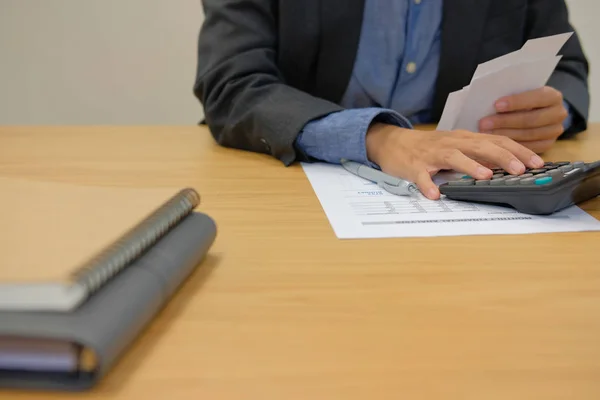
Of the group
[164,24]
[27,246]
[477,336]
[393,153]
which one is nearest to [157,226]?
[27,246]

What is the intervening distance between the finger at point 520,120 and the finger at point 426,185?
19 centimetres

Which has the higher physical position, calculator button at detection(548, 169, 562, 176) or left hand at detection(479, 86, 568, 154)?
calculator button at detection(548, 169, 562, 176)

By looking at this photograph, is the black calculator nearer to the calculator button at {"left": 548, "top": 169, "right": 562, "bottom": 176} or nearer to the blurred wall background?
the calculator button at {"left": 548, "top": 169, "right": 562, "bottom": 176}

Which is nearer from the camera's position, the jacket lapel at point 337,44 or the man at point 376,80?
A: the man at point 376,80

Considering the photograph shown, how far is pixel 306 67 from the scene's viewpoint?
98 cm

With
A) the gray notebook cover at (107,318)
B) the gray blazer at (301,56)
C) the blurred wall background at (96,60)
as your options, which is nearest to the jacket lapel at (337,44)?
the gray blazer at (301,56)

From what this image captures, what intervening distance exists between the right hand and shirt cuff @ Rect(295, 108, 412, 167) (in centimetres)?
2

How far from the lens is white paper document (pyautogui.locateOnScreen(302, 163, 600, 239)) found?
20.7 inches

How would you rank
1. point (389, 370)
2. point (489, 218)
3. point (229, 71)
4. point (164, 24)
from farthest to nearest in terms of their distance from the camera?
point (164, 24)
point (229, 71)
point (489, 218)
point (389, 370)

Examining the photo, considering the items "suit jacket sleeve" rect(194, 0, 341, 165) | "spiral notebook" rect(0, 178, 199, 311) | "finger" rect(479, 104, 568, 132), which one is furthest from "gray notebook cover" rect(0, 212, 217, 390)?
"finger" rect(479, 104, 568, 132)

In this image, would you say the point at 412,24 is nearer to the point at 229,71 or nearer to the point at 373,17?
the point at 373,17

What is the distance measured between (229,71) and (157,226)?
1.66 ft

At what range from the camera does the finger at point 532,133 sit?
0.80 metres

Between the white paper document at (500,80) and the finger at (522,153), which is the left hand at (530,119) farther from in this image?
the finger at (522,153)
